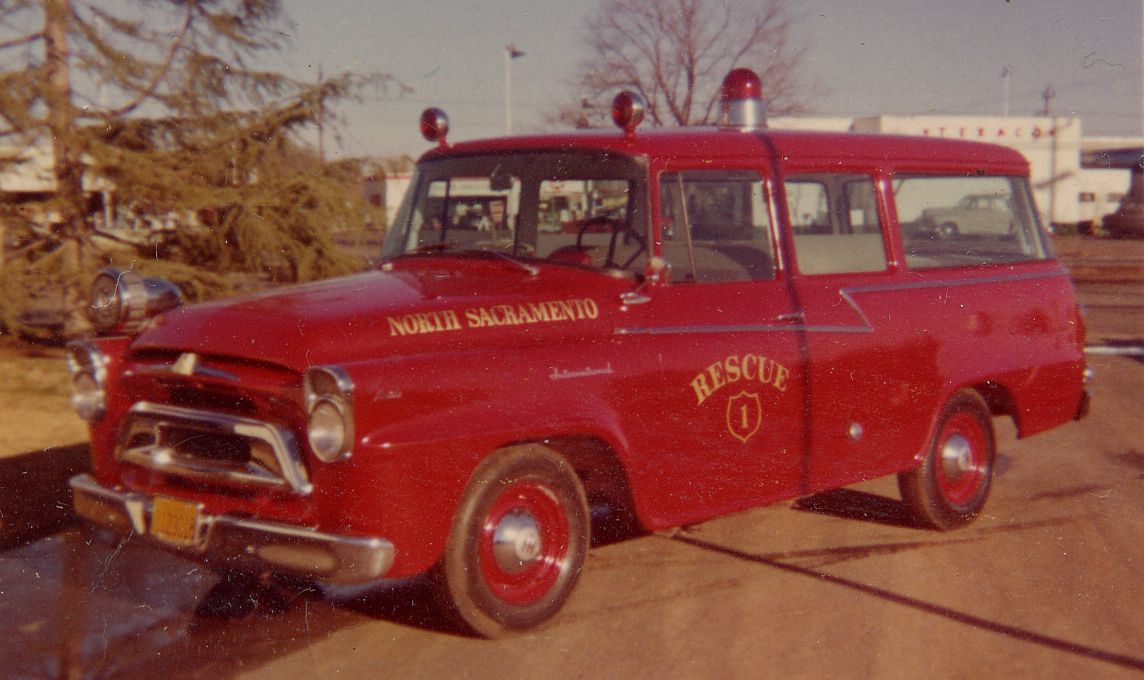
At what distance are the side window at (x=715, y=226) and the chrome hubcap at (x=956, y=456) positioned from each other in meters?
1.75

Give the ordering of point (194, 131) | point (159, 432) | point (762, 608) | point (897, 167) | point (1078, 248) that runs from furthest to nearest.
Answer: point (1078, 248) → point (194, 131) → point (897, 167) → point (762, 608) → point (159, 432)

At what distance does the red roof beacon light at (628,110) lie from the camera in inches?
214

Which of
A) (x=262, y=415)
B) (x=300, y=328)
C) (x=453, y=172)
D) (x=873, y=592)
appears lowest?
(x=873, y=592)

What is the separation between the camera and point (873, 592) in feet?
17.8

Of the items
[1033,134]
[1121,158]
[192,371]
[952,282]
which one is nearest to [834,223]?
[952,282]

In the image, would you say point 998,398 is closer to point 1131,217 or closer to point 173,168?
point 173,168

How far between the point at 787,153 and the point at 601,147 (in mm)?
1044

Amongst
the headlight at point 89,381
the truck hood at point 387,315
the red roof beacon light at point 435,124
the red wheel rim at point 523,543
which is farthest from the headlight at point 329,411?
the red roof beacon light at point 435,124

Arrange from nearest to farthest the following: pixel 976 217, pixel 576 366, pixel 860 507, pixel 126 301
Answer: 1. pixel 576 366
2. pixel 126 301
3. pixel 860 507
4. pixel 976 217

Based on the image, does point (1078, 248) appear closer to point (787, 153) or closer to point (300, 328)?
point (787, 153)

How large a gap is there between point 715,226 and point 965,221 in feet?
7.60

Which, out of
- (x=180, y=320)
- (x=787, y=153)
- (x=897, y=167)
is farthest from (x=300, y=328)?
(x=897, y=167)

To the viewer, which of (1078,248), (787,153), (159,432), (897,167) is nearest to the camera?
(159,432)

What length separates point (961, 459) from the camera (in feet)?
22.2
